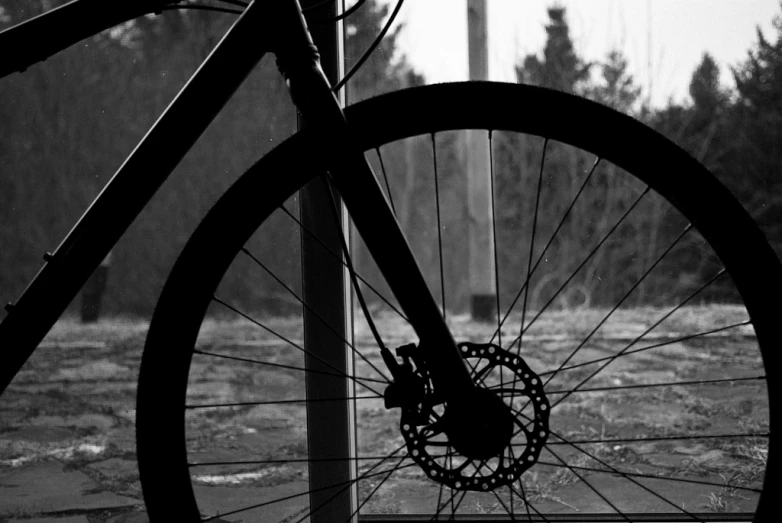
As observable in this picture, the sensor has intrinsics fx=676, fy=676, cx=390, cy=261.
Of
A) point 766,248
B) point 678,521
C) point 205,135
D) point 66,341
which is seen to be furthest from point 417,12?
point 678,521

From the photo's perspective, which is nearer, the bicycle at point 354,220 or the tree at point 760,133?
the bicycle at point 354,220

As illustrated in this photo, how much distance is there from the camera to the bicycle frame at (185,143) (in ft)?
2.68

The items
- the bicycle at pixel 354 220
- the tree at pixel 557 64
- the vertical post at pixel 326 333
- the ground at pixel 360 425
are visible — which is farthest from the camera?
the tree at pixel 557 64

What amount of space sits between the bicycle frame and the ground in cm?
56

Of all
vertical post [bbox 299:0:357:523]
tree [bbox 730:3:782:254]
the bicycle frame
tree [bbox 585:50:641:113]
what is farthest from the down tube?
tree [bbox 730:3:782:254]

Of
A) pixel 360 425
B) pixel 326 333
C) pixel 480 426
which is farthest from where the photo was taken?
pixel 360 425

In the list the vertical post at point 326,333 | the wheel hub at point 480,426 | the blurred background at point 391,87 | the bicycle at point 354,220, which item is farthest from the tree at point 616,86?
the wheel hub at point 480,426

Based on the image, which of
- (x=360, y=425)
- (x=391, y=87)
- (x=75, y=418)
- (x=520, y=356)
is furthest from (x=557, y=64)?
(x=75, y=418)

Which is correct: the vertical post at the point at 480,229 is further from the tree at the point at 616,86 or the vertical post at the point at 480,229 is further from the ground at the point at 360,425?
the tree at the point at 616,86

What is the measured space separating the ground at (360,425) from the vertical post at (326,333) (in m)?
0.13

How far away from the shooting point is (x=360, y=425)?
159cm

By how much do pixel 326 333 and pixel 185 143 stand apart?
0.48m

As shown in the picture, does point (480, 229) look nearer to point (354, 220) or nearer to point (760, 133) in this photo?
point (760, 133)

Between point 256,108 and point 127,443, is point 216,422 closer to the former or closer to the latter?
point 127,443
